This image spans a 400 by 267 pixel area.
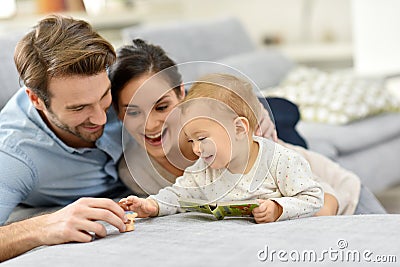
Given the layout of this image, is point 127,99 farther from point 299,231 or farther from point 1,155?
point 299,231

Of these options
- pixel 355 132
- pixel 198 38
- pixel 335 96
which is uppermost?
pixel 198 38

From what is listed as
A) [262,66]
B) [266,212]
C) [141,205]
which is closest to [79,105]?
[141,205]

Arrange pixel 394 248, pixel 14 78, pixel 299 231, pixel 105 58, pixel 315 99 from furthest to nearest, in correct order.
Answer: pixel 315 99 < pixel 14 78 < pixel 105 58 < pixel 299 231 < pixel 394 248

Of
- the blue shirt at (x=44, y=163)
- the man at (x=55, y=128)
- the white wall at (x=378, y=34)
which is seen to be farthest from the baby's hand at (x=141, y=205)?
the white wall at (x=378, y=34)

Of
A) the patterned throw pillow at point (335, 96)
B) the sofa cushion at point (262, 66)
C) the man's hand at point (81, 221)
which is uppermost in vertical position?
the man's hand at point (81, 221)

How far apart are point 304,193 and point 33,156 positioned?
69 cm

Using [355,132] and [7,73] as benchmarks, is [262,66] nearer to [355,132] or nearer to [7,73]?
[355,132]

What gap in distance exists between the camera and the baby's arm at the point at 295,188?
1623 millimetres

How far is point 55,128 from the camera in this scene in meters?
1.98

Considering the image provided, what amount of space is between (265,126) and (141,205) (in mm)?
333

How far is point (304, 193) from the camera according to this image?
1659mm

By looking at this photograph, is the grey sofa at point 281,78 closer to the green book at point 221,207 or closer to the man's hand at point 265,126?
the man's hand at point 265,126

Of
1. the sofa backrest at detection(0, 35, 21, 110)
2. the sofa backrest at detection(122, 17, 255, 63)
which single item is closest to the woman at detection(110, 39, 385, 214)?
the sofa backrest at detection(0, 35, 21, 110)

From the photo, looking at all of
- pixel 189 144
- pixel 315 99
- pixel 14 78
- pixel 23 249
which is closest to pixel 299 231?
pixel 189 144
